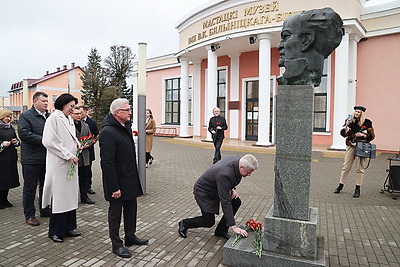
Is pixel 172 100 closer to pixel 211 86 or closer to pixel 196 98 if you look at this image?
pixel 196 98

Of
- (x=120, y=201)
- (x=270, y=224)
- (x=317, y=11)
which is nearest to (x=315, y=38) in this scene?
(x=317, y=11)

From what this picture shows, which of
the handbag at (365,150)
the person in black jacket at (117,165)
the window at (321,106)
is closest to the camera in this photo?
the person in black jacket at (117,165)

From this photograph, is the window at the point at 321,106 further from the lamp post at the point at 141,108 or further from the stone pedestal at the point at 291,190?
the stone pedestal at the point at 291,190

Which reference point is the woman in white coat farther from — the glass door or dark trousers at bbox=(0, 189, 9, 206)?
the glass door

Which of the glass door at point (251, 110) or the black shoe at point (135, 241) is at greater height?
the glass door at point (251, 110)

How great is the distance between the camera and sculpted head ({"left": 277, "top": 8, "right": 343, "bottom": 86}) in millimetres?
3305

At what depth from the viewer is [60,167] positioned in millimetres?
3885

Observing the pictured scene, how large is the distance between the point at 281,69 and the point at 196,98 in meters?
6.71

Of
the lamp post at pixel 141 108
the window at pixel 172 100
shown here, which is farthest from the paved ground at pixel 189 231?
the window at pixel 172 100

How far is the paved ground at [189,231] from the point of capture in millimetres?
3529

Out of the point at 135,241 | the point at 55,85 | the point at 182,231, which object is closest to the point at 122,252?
the point at 135,241

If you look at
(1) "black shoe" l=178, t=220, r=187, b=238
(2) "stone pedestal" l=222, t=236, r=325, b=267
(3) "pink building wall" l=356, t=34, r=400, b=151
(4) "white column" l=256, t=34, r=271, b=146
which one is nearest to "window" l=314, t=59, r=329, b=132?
(3) "pink building wall" l=356, t=34, r=400, b=151

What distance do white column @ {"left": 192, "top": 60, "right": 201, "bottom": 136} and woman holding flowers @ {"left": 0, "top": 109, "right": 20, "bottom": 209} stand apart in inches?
618

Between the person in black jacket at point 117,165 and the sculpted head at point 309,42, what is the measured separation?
197 centimetres
